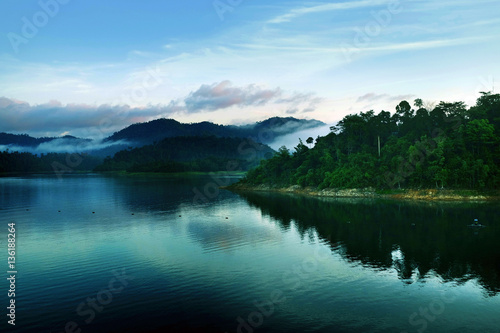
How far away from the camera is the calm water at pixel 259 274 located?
25047 mm

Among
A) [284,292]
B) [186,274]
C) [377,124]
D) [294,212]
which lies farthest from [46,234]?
[377,124]

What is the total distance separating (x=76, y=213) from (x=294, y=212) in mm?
48861

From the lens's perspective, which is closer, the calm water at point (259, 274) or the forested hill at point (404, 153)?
the calm water at point (259, 274)

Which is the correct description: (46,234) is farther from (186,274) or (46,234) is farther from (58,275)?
(186,274)

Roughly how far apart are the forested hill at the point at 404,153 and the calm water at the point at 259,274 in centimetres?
3040

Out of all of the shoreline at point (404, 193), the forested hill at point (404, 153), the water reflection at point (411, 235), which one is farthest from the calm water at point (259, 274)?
the forested hill at point (404, 153)

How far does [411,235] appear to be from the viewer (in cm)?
5300

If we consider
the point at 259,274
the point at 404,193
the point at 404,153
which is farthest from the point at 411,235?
the point at 404,153

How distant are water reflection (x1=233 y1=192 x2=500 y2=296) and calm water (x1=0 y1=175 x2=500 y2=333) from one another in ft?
0.81

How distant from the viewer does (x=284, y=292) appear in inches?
1195

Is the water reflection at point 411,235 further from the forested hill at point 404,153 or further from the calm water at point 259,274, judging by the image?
the forested hill at point 404,153

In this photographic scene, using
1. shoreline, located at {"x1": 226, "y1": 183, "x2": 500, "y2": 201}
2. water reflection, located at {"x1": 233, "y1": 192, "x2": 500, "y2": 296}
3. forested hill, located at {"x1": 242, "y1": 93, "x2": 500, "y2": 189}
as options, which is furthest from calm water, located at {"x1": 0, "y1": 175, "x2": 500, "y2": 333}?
forested hill, located at {"x1": 242, "y1": 93, "x2": 500, "y2": 189}

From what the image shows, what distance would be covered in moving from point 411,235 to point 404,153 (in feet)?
195

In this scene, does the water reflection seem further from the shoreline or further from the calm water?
the shoreline
